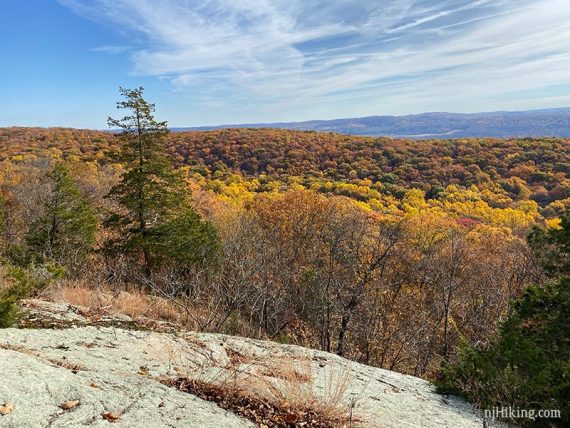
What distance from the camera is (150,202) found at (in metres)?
17.1

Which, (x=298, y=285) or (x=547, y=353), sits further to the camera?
(x=298, y=285)

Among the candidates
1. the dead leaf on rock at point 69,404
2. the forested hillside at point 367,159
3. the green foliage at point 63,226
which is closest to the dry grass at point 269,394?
the dead leaf on rock at point 69,404

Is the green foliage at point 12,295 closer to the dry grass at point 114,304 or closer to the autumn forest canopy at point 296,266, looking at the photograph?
the autumn forest canopy at point 296,266

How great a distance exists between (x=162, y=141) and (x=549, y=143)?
86393mm

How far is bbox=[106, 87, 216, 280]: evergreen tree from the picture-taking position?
55.3 ft

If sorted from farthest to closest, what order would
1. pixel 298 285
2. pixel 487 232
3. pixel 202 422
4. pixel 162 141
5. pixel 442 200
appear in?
pixel 442 200 < pixel 487 232 < pixel 298 285 < pixel 162 141 < pixel 202 422

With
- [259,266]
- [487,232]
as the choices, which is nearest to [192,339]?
[259,266]

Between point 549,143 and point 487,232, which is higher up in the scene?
point 549,143

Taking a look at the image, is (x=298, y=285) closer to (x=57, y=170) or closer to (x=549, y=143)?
(x=57, y=170)

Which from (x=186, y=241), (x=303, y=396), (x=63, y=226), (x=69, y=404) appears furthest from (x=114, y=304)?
(x=63, y=226)

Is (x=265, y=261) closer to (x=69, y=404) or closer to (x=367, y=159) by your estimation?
(x=69, y=404)

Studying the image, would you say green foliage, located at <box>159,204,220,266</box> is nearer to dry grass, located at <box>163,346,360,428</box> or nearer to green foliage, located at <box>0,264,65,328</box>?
green foliage, located at <box>0,264,65,328</box>

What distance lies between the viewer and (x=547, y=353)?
22.4ft

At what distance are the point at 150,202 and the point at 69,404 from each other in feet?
46.0
